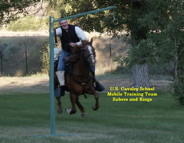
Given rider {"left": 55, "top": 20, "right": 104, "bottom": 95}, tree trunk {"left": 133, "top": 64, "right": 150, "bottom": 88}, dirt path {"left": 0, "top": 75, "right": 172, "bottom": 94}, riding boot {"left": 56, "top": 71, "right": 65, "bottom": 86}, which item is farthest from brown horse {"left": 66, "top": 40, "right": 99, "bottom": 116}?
dirt path {"left": 0, "top": 75, "right": 172, "bottom": 94}

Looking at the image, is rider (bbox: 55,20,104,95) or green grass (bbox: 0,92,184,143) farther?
rider (bbox: 55,20,104,95)

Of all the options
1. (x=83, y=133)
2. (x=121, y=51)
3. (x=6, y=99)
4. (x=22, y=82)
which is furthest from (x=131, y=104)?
(x=121, y=51)

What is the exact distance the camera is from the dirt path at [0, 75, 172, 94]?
37969mm

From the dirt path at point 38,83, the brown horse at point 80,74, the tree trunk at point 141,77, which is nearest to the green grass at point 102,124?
the brown horse at point 80,74

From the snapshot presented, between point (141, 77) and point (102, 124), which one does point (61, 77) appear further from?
point (141, 77)

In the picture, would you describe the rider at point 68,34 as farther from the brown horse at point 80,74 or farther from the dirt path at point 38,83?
the dirt path at point 38,83

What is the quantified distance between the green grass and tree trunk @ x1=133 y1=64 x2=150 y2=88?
5.64 meters

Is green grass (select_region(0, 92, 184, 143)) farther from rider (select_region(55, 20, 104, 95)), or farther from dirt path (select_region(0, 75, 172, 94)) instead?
dirt path (select_region(0, 75, 172, 94))

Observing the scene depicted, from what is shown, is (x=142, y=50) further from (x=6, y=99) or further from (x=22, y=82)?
(x=22, y=82)

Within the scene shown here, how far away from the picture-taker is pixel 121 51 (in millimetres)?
48594

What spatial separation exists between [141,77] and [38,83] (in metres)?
9.98

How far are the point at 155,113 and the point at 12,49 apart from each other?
31.4 metres

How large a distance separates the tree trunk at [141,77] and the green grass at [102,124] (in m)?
5.64

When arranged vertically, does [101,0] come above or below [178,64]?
above
